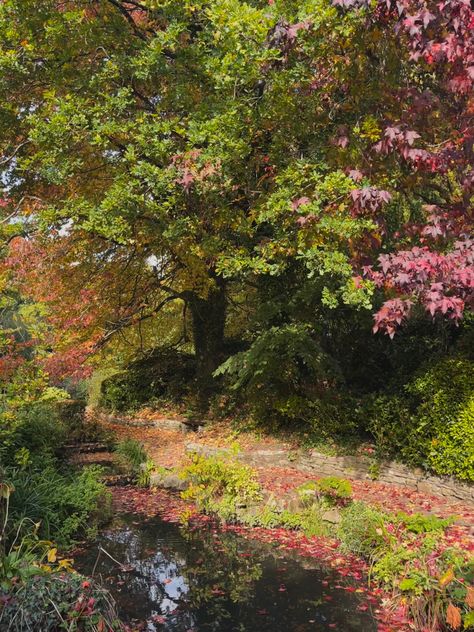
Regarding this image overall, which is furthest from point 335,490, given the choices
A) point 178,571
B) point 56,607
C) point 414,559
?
point 56,607

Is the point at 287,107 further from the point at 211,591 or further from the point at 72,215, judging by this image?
the point at 211,591

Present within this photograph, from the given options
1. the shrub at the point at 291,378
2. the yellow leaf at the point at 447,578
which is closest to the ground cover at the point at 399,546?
the yellow leaf at the point at 447,578

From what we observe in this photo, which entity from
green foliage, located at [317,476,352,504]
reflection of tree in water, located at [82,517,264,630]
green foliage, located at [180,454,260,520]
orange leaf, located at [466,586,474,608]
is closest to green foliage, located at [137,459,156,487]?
green foliage, located at [180,454,260,520]

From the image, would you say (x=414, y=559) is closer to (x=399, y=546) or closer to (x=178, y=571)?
(x=399, y=546)

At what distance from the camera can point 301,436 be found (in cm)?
943

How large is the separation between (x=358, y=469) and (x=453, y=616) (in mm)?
4359

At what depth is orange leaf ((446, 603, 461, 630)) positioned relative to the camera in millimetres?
3671

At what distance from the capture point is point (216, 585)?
4.94 metres

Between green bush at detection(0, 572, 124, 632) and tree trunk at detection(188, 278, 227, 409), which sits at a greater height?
tree trunk at detection(188, 278, 227, 409)

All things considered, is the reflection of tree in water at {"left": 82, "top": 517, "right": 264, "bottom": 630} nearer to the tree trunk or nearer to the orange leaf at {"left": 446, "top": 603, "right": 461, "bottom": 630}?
the orange leaf at {"left": 446, "top": 603, "right": 461, "bottom": 630}

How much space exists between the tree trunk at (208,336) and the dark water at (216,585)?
21.2ft

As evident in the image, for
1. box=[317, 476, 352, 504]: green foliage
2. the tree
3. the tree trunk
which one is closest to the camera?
the tree

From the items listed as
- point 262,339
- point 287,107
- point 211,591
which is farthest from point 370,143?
point 211,591

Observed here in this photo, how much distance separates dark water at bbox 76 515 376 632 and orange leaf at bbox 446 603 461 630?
0.66 metres
